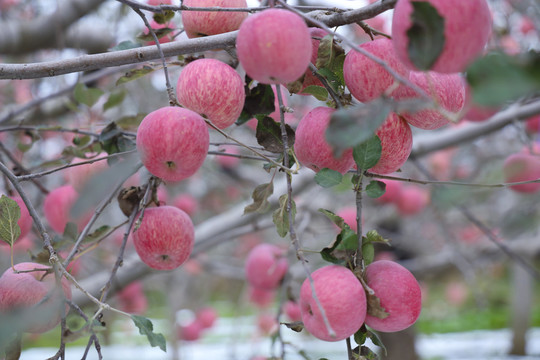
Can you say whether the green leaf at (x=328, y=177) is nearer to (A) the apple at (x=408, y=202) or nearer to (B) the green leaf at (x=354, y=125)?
(B) the green leaf at (x=354, y=125)

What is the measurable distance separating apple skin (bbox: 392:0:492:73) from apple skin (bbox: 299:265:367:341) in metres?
0.24

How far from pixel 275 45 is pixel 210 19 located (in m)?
0.23

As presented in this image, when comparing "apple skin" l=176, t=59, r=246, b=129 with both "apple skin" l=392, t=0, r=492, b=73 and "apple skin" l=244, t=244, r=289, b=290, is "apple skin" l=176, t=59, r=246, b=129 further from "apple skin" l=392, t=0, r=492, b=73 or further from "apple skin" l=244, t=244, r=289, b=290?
"apple skin" l=244, t=244, r=289, b=290

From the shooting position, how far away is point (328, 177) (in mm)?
513

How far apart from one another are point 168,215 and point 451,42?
444 millimetres

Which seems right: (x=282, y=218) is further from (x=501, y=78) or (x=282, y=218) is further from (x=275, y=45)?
(x=501, y=78)

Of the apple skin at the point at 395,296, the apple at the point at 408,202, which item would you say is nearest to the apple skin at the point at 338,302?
the apple skin at the point at 395,296

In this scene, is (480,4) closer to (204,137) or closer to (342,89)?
(342,89)

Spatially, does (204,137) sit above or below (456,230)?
above

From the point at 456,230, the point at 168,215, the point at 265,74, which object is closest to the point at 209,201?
the point at 456,230

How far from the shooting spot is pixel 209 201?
2.94 m

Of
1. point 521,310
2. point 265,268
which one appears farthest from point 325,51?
point 521,310

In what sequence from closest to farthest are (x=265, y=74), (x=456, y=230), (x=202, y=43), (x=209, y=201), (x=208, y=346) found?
(x=265, y=74)
(x=202, y=43)
(x=209, y=201)
(x=456, y=230)
(x=208, y=346)

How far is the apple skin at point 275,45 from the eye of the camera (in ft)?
1.41
